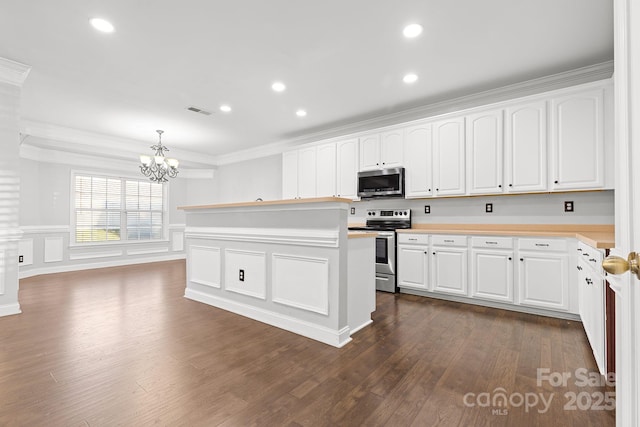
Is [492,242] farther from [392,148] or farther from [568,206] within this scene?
[392,148]

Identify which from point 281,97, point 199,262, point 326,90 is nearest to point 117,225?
point 199,262

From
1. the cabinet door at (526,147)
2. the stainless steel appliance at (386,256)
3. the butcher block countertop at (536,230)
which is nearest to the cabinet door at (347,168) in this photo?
the stainless steel appliance at (386,256)

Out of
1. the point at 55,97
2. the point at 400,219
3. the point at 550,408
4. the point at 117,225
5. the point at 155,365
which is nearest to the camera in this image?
the point at 550,408

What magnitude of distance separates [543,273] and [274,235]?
9.31 feet

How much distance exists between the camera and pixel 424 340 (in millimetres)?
2590

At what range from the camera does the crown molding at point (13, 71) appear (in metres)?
3.24

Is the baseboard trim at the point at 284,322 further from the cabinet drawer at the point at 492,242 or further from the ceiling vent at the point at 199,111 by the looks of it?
the ceiling vent at the point at 199,111

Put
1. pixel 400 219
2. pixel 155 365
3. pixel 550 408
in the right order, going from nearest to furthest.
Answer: pixel 550 408
pixel 155 365
pixel 400 219

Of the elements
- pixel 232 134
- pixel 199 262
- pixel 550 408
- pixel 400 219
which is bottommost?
pixel 550 408

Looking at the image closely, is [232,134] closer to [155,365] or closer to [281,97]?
[281,97]

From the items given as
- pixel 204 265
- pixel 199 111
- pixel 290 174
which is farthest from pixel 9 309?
pixel 290 174

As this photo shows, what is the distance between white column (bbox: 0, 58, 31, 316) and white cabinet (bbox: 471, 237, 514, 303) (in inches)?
206

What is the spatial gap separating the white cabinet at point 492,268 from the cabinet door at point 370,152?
1853 millimetres

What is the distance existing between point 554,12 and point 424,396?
3.13 meters
